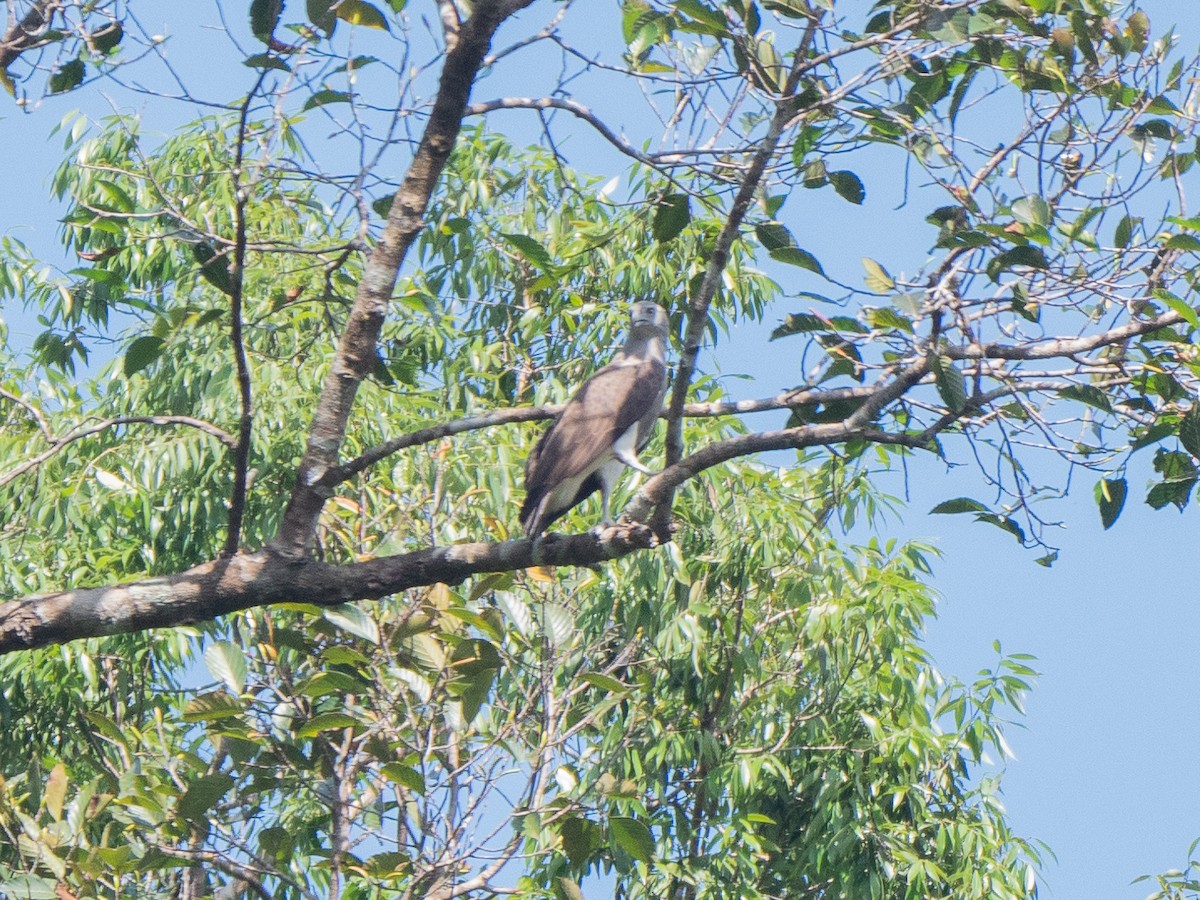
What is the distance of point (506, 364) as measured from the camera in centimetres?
797

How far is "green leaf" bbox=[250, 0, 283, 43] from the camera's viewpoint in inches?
130

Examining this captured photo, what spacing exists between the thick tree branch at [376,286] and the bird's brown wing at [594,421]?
138 centimetres

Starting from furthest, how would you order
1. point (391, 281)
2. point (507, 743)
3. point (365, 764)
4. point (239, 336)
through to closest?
1. point (365, 764)
2. point (507, 743)
3. point (391, 281)
4. point (239, 336)

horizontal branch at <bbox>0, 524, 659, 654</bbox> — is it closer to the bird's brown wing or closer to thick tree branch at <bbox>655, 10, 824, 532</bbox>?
thick tree branch at <bbox>655, 10, 824, 532</bbox>

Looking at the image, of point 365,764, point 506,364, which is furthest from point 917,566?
point 365,764

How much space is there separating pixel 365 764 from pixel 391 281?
1.81m

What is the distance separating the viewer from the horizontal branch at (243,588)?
3.22 m

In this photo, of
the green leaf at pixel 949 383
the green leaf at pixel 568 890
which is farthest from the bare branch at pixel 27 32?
the green leaf at pixel 568 890

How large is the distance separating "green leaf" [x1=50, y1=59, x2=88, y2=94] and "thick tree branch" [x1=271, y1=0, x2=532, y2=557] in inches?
38.1

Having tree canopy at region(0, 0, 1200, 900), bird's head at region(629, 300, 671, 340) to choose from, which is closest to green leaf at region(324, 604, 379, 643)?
tree canopy at region(0, 0, 1200, 900)

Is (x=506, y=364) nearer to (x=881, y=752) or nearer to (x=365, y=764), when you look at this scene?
(x=881, y=752)

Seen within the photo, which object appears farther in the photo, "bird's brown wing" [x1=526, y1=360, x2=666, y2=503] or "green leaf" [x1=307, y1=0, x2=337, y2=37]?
"bird's brown wing" [x1=526, y1=360, x2=666, y2=503]

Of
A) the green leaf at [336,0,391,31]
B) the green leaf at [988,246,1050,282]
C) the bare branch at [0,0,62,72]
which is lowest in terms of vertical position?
the green leaf at [988,246,1050,282]

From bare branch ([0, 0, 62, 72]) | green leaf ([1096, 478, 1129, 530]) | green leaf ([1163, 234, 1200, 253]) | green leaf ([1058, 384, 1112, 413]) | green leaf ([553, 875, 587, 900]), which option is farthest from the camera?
green leaf ([553, 875, 587, 900])
